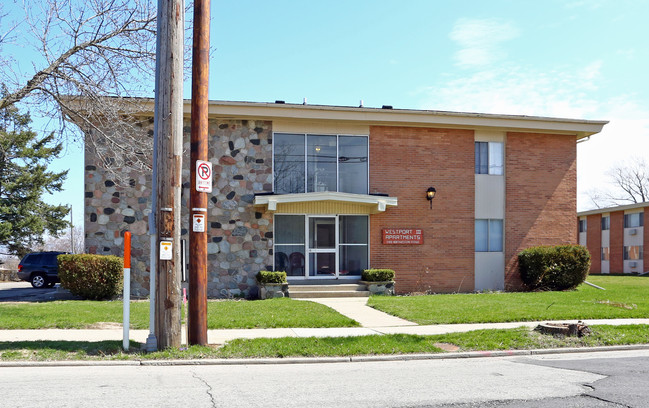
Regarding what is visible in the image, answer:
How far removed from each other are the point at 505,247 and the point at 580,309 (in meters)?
6.54

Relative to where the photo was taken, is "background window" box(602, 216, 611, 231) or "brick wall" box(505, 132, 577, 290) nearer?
"brick wall" box(505, 132, 577, 290)

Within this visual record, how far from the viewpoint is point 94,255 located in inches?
643

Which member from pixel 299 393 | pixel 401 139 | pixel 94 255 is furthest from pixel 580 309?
pixel 94 255

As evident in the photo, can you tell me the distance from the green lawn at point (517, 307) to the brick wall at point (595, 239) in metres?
28.5

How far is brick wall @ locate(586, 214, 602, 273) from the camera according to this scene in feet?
145

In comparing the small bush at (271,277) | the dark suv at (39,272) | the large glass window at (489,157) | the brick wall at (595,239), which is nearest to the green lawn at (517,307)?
the small bush at (271,277)

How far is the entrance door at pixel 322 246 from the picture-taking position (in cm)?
1872

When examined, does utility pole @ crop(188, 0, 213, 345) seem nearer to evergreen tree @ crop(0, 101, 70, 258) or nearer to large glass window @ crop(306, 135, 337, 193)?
large glass window @ crop(306, 135, 337, 193)

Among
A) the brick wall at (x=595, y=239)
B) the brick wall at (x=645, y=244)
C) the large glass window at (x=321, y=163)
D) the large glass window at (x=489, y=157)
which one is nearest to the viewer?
the large glass window at (x=321, y=163)

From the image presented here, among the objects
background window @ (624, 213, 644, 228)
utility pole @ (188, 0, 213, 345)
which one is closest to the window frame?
utility pole @ (188, 0, 213, 345)

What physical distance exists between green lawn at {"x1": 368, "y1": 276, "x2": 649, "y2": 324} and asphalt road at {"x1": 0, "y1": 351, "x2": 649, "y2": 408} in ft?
12.8

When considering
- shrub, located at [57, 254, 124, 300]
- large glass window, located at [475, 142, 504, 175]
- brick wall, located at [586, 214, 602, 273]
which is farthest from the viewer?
brick wall, located at [586, 214, 602, 273]

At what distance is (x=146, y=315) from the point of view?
12797 mm

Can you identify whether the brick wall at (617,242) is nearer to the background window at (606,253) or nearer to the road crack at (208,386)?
the background window at (606,253)
